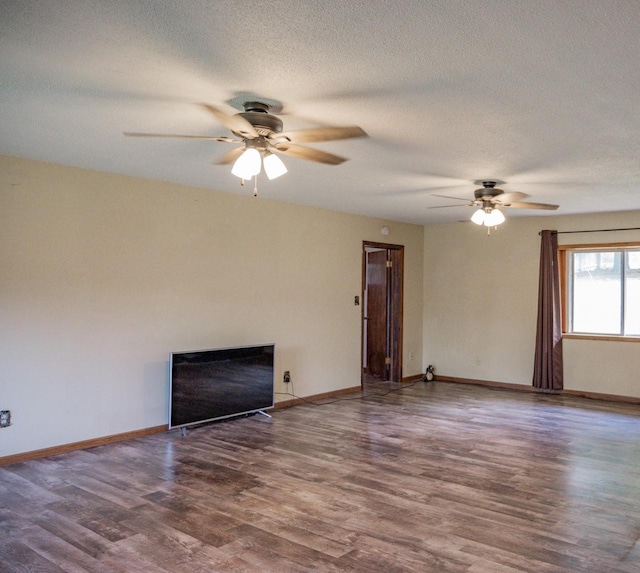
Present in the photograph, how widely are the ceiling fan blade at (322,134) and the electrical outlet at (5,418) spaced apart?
295 centimetres

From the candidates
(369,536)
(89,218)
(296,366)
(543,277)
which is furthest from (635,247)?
(89,218)

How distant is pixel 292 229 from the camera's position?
6.28 metres

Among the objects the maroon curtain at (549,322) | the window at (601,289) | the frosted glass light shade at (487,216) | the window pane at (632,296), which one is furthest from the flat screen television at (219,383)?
the window pane at (632,296)

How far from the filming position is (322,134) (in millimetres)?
2854

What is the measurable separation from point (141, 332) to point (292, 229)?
2.19 m

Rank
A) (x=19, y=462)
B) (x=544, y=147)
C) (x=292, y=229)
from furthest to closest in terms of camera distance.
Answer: (x=292, y=229)
(x=19, y=462)
(x=544, y=147)

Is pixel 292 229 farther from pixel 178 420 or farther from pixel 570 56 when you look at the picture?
pixel 570 56

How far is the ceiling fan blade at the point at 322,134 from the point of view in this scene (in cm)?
279

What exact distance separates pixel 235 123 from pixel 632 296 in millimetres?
5939

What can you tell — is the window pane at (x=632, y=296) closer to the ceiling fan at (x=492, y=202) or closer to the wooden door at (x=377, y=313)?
the ceiling fan at (x=492, y=202)

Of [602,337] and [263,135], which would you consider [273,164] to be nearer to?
[263,135]

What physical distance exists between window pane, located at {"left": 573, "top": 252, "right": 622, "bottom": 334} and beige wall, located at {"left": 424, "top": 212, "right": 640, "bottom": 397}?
0.87ft

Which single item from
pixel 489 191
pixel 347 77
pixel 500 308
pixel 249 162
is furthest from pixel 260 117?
pixel 500 308

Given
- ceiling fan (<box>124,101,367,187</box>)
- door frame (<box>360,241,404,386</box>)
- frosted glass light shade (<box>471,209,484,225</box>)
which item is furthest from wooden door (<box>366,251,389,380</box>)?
ceiling fan (<box>124,101,367,187</box>)
